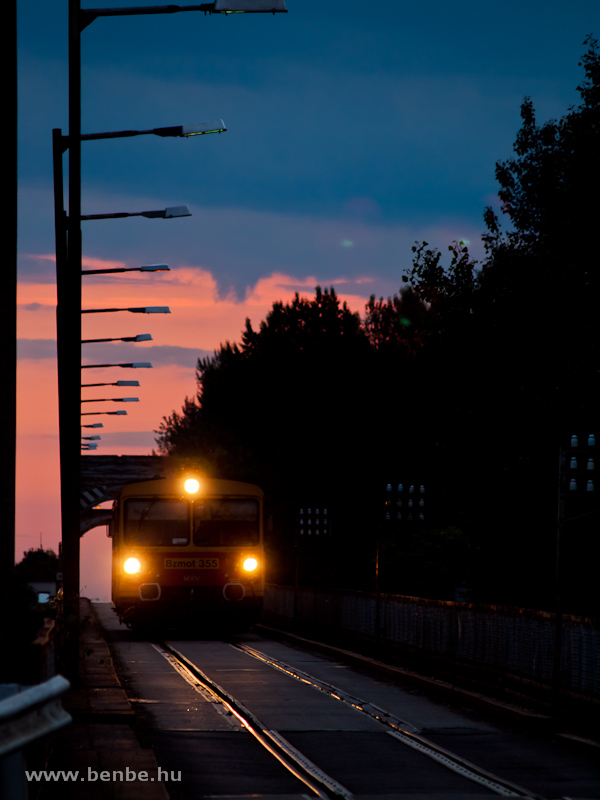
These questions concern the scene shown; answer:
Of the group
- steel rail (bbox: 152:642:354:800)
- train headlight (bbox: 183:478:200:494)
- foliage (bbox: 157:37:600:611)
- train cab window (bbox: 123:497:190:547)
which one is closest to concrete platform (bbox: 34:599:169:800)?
steel rail (bbox: 152:642:354:800)

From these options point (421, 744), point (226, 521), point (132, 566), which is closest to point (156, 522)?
point (132, 566)

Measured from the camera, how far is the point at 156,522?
88.3 feet

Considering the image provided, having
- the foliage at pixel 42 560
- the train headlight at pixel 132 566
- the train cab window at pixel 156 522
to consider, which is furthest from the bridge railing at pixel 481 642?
the foliage at pixel 42 560

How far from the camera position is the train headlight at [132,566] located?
86.3ft

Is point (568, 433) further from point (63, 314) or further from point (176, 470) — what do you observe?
point (176, 470)

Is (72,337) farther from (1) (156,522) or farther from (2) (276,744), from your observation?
(1) (156,522)

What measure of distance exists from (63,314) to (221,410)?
32235 millimetres

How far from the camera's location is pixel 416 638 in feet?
63.7

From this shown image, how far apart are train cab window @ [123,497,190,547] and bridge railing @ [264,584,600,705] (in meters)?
4.06

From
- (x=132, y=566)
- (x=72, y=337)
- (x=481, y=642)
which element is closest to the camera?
(x=481, y=642)

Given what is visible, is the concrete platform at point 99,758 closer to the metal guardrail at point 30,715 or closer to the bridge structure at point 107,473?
the metal guardrail at point 30,715

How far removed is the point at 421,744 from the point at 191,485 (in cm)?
1590

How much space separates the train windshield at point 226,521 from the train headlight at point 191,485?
1.13ft

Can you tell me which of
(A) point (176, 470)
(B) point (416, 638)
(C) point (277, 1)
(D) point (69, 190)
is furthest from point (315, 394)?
(C) point (277, 1)
